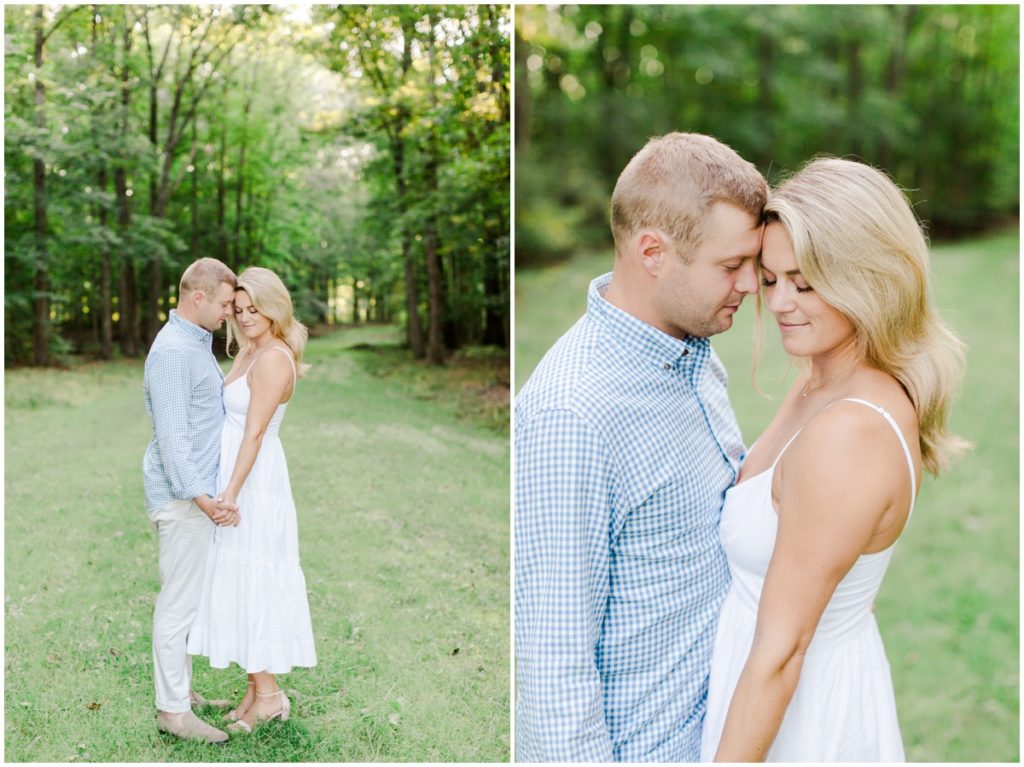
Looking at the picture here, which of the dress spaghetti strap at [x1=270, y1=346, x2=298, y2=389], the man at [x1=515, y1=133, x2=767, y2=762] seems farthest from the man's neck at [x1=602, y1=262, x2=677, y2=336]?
the dress spaghetti strap at [x1=270, y1=346, x2=298, y2=389]

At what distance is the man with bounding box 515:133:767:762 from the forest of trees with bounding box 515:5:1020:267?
4017 mm

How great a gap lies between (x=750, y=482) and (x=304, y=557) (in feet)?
4.68

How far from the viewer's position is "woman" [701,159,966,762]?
4.98 ft

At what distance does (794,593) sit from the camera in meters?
1.54

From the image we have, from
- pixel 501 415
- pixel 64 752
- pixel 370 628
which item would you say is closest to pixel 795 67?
pixel 501 415

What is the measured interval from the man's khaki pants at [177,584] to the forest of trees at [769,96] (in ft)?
12.2

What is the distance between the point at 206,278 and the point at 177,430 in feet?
1.40

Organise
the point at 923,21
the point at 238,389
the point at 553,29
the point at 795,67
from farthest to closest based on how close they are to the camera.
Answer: the point at 923,21 < the point at 795,67 < the point at 553,29 < the point at 238,389

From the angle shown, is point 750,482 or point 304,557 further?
point 304,557

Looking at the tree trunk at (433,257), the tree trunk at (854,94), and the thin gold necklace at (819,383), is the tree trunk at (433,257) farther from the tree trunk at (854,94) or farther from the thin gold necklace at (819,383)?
the tree trunk at (854,94)

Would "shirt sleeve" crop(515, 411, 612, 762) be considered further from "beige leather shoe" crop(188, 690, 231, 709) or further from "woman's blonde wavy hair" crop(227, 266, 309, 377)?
"beige leather shoe" crop(188, 690, 231, 709)

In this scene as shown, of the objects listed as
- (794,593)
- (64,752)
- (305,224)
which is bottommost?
(64,752)

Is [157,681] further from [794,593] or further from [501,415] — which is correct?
[794,593]

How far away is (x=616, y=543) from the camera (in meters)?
1.61
